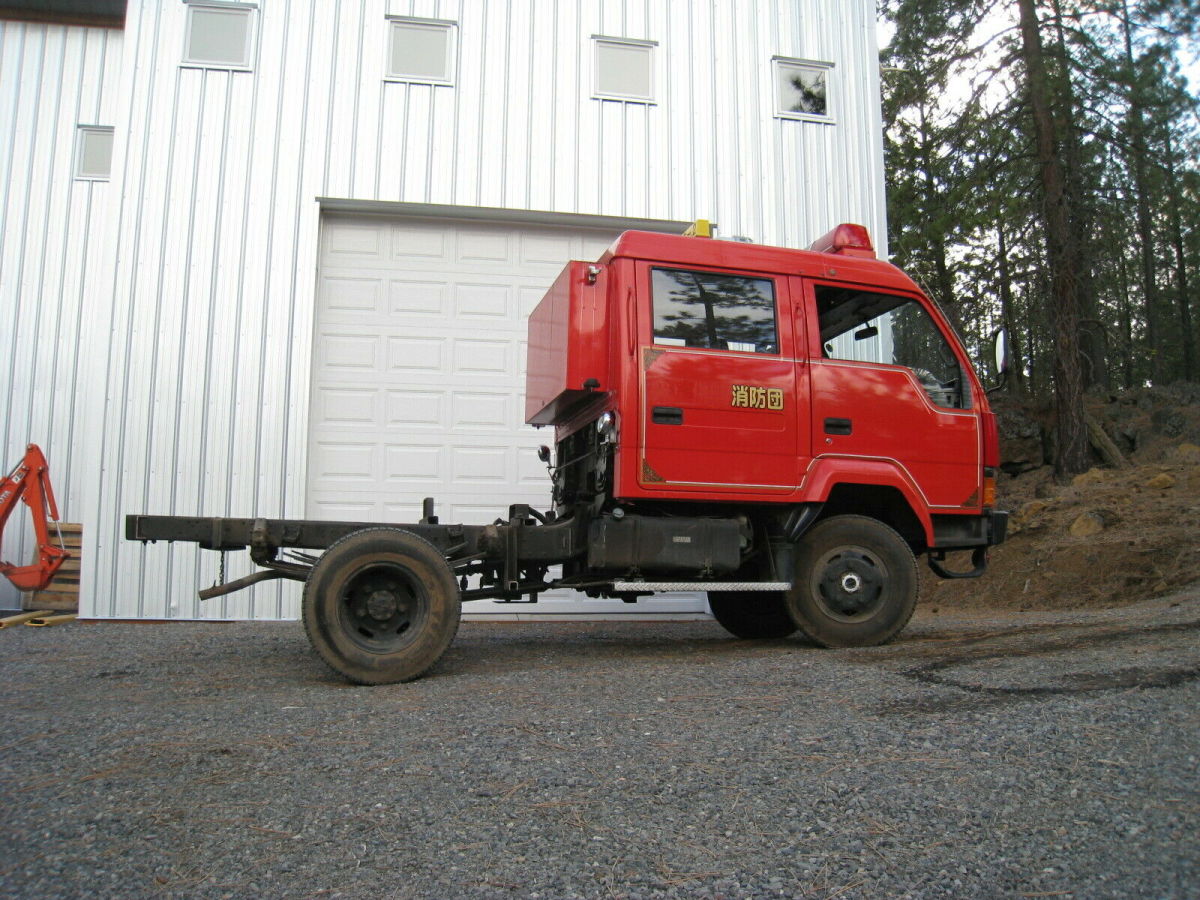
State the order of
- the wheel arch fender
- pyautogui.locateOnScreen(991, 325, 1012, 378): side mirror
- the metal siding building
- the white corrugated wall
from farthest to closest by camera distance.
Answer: the white corrugated wall < the metal siding building < pyautogui.locateOnScreen(991, 325, 1012, 378): side mirror < the wheel arch fender

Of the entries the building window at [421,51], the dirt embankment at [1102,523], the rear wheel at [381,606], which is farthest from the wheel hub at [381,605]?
the dirt embankment at [1102,523]

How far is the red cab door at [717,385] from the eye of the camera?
5.18 m

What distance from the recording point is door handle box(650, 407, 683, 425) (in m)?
5.15

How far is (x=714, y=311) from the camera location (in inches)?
214

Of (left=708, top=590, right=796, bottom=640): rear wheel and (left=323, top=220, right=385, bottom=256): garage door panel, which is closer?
(left=708, top=590, right=796, bottom=640): rear wheel

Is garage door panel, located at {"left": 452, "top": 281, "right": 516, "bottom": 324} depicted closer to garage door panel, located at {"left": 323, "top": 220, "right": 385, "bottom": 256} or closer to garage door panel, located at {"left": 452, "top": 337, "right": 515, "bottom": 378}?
garage door panel, located at {"left": 452, "top": 337, "right": 515, "bottom": 378}

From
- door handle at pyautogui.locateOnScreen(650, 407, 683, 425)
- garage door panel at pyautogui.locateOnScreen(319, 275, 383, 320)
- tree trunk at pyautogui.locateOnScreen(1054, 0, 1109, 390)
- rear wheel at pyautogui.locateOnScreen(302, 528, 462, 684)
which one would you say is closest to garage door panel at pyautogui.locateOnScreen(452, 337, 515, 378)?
garage door panel at pyautogui.locateOnScreen(319, 275, 383, 320)

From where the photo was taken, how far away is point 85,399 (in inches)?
397

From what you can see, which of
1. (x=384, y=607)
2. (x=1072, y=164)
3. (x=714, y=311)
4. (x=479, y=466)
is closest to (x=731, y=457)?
(x=714, y=311)

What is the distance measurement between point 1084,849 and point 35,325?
37.2 feet

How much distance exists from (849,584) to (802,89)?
240 inches

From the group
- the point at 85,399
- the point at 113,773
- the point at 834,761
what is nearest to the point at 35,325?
the point at 85,399

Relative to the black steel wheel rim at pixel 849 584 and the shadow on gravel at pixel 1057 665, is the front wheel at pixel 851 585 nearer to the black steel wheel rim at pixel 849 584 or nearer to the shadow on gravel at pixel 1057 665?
the black steel wheel rim at pixel 849 584

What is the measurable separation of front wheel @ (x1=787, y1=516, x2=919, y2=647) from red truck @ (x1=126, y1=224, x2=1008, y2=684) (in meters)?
0.01
